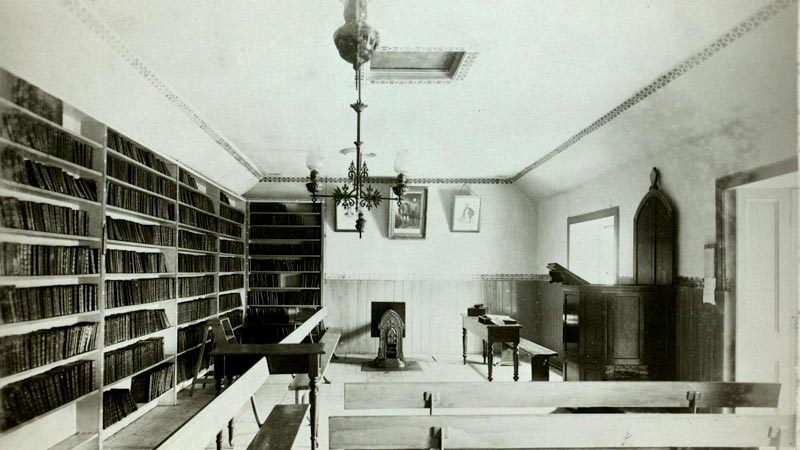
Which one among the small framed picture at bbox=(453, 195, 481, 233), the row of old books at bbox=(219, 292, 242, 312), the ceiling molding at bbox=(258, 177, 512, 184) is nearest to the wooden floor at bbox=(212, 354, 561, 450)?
the row of old books at bbox=(219, 292, 242, 312)

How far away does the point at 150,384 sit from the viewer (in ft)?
17.1

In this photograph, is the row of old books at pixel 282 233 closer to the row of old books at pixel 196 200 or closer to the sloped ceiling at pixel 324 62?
the row of old books at pixel 196 200

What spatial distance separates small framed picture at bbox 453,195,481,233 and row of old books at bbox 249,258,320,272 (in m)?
2.60

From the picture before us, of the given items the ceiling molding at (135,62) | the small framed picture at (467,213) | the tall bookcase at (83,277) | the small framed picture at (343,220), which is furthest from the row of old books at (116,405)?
the small framed picture at (467,213)

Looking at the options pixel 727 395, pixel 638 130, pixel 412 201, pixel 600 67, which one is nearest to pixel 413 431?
pixel 727 395

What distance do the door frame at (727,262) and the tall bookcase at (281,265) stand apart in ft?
19.4

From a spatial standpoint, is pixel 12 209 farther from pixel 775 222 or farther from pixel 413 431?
pixel 775 222

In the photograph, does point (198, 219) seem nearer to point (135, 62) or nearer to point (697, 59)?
point (135, 62)

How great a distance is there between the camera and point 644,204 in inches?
219

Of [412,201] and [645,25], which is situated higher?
[645,25]

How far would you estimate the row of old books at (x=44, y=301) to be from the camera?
326cm

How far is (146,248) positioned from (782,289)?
582cm

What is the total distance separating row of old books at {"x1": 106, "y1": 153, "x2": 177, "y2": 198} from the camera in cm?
450

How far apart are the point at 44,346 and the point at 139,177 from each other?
1983mm
